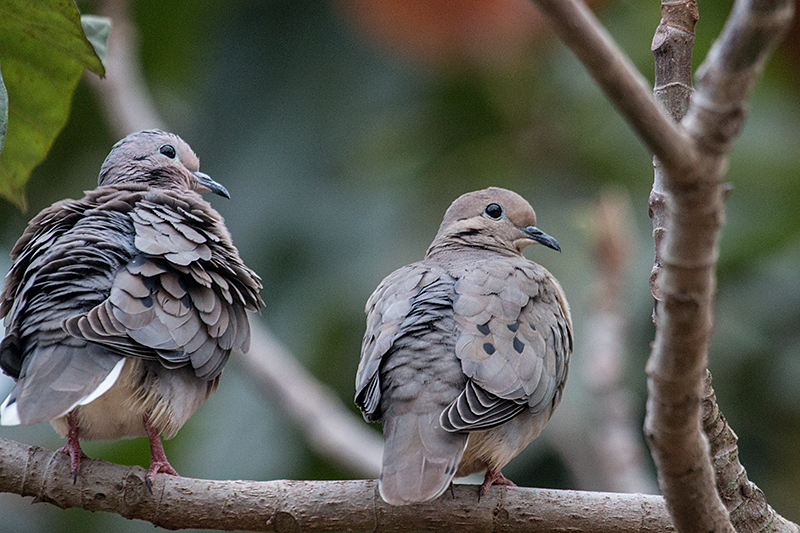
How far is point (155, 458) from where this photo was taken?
3275mm

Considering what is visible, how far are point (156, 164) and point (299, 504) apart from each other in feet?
5.79

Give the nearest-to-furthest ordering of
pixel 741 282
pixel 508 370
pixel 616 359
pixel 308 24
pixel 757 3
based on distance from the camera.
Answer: pixel 757 3 < pixel 508 370 < pixel 616 359 < pixel 741 282 < pixel 308 24

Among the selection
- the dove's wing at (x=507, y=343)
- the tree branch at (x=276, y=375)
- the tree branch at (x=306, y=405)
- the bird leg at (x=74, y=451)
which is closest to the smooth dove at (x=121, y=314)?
the bird leg at (x=74, y=451)

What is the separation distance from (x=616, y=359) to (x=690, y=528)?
11.7 feet

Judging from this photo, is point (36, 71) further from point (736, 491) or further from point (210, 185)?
point (736, 491)

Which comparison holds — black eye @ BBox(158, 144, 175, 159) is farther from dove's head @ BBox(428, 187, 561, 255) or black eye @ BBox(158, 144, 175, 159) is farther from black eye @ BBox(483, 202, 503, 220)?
black eye @ BBox(483, 202, 503, 220)

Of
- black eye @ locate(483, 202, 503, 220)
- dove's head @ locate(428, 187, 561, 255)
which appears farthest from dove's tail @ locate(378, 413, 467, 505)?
black eye @ locate(483, 202, 503, 220)

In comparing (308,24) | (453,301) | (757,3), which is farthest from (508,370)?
(308,24)

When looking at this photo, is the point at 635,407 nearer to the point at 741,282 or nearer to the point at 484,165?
the point at 741,282

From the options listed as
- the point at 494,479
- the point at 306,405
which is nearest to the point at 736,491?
the point at 494,479

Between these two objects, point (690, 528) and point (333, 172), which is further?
point (333, 172)

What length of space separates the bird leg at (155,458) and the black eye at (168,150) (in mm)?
1294

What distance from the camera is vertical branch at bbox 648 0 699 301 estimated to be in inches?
112

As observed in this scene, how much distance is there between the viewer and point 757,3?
1703mm
